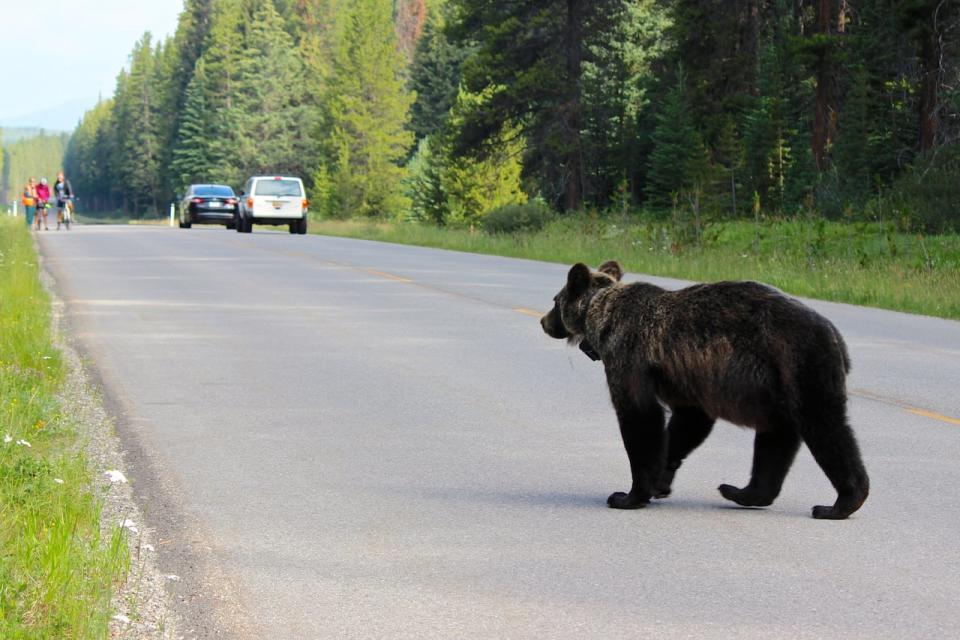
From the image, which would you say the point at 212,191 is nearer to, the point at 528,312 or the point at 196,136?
the point at 528,312

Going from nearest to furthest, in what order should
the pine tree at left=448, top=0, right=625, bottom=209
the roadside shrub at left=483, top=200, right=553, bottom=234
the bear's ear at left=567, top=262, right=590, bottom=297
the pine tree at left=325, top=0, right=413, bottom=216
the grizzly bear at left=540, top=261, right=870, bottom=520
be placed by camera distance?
the grizzly bear at left=540, top=261, right=870, bottom=520 < the bear's ear at left=567, top=262, right=590, bottom=297 < the roadside shrub at left=483, top=200, right=553, bottom=234 < the pine tree at left=448, top=0, right=625, bottom=209 < the pine tree at left=325, top=0, right=413, bottom=216

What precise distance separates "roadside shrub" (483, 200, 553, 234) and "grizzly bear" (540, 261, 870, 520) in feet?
116

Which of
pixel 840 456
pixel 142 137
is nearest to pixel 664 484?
pixel 840 456

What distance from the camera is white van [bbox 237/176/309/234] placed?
48.2m

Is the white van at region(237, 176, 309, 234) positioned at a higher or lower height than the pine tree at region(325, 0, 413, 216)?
lower

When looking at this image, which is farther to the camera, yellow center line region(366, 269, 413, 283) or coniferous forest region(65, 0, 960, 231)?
coniferous forest region(65, 0, 960, 231)

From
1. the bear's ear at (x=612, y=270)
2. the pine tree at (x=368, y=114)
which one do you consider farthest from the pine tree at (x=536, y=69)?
the bear's ear at (x=612, y=270)

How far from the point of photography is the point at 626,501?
6.99 meters

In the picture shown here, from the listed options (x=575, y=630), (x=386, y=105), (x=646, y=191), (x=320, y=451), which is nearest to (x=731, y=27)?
(x=646, y=191)

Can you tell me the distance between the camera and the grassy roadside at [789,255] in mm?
20312

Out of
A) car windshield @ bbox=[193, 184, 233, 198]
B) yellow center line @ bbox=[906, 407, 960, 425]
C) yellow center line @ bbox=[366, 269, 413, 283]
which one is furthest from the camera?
car windshield @ bbox=[193, 184, 233, 198]

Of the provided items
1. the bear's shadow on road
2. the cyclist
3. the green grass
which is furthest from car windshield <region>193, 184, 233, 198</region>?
the bear's shadow on road

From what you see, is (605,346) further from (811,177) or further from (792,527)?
(811,177)

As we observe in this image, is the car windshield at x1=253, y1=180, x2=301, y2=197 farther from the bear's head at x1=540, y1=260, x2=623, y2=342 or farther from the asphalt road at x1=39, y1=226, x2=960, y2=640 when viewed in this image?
the bear's head at x1=540, y1=260, x2=623, y2=342
